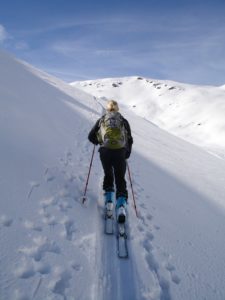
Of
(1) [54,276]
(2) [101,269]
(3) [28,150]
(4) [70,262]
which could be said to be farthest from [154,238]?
(3) [28,150]

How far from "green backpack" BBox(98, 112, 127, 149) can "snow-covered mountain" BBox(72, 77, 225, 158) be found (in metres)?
33.9

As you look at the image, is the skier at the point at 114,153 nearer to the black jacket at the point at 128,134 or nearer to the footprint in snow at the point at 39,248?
the black jacket at the point at 128,134

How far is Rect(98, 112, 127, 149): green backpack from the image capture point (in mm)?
5312

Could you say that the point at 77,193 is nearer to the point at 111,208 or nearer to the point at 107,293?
the point at 111,208

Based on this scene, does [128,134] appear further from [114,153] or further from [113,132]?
[114,153]

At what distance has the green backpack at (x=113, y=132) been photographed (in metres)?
5.31

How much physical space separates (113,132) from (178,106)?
109584mm

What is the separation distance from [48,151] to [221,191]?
677cm

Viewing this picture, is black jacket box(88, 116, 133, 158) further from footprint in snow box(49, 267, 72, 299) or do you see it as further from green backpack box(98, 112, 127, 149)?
footprint in snow box(49, 267, 72, 299)

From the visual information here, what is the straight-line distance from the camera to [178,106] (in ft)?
360

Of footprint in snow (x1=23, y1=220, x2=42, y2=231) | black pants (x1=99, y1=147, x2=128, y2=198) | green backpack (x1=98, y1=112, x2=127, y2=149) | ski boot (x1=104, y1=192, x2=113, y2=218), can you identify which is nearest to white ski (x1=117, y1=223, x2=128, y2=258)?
ski boot (x1=104, y1=192, x2=113, y2=218)

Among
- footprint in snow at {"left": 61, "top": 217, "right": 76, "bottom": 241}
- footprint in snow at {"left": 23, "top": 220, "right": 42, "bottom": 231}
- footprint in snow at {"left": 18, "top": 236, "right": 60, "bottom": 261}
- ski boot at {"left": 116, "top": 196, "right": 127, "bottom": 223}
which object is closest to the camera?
footprint in snow at {"left": 18, "top": 236, "right": 60, "bottom": 261}

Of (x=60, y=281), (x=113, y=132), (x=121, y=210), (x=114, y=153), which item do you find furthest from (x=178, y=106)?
(x=60, y=281)

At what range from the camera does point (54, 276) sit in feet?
11.6
